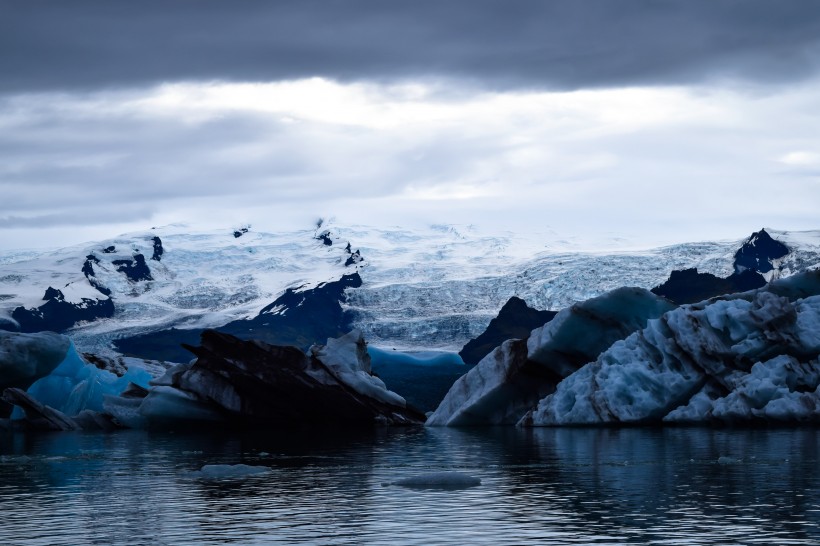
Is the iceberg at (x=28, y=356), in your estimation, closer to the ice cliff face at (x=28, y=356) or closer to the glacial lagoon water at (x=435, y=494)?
the ice cliff face at (x=28, y=356)

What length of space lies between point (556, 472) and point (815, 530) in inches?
331

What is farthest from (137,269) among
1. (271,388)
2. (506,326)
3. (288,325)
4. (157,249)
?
(271,388)

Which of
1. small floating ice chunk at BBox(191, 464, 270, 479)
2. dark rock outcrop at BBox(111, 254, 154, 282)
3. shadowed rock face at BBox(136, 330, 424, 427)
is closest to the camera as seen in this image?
small floating ice chunk at BBox(191, 464, 270, 479)

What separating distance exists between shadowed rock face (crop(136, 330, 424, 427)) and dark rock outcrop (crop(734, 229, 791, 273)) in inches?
3080

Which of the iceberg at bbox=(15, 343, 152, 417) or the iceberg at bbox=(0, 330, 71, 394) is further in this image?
the iceberg at bbox=(15, 343, 152, 417)

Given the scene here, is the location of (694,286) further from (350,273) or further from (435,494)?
(435,494)

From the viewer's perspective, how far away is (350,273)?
15712 cm

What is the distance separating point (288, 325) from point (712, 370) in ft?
411

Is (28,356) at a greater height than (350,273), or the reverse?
(350,273)

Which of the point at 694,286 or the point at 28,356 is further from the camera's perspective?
the point at 694,286

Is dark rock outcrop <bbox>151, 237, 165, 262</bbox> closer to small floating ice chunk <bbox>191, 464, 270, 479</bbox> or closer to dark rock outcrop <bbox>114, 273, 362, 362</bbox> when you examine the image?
dark rock outcrop <bbox>114, 273, 362, 362</bbox>

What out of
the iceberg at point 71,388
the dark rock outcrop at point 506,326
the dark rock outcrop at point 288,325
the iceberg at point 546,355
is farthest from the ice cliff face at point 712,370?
the dark rock outcrop at point 288,325

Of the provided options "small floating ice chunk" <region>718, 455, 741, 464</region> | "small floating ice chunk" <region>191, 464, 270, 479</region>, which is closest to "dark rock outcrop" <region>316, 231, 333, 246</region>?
"small floating ice chunk" <region>191, 464, 270, 479</region>

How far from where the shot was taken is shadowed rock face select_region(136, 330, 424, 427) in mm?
40281
